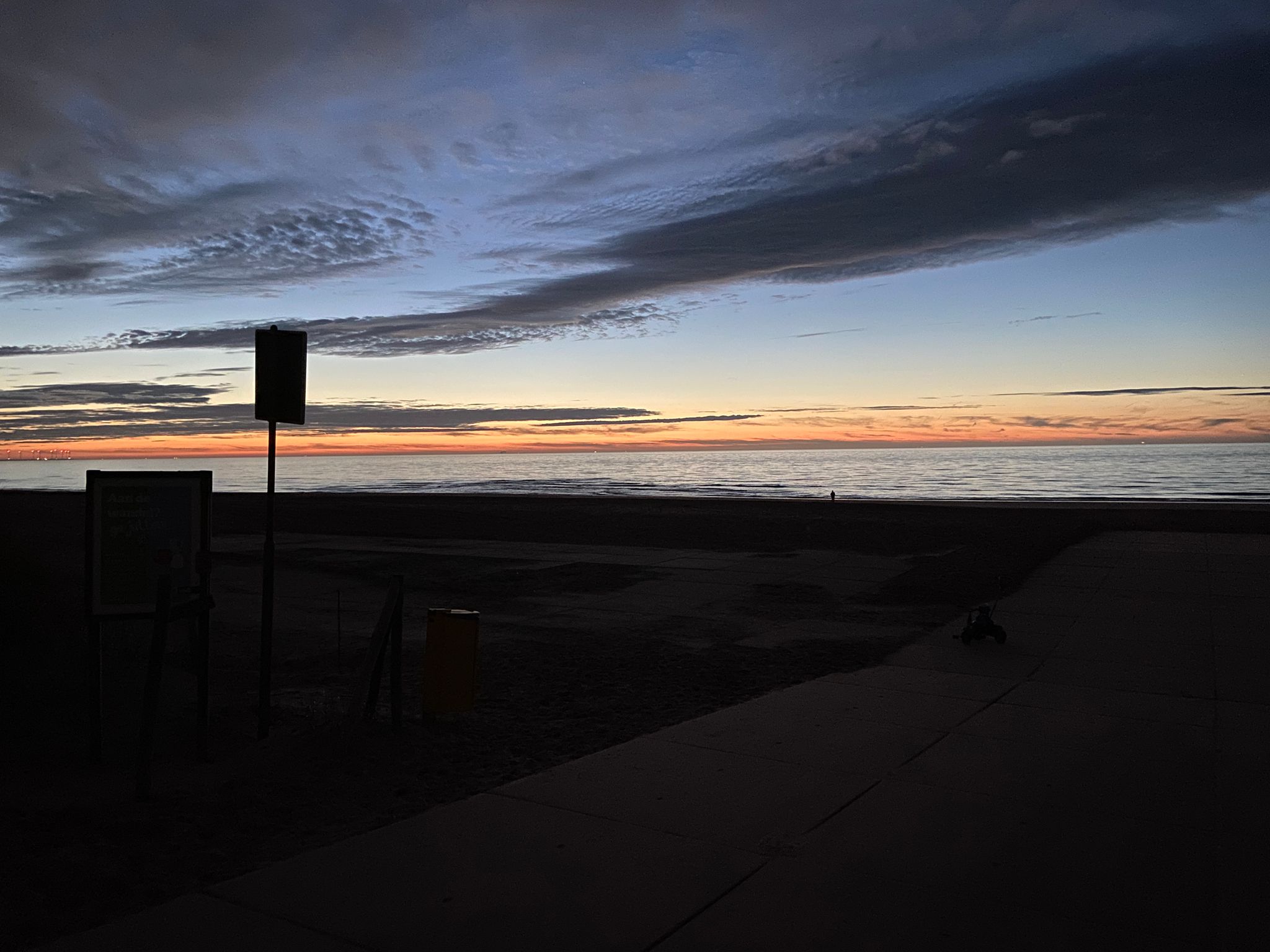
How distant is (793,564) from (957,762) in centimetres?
1082

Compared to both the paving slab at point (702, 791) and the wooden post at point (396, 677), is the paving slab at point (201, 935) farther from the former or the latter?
the wooden post at point (396, 677)

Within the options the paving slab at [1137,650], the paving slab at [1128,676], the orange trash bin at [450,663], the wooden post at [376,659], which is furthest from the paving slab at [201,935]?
the paving slab at [1137,650]

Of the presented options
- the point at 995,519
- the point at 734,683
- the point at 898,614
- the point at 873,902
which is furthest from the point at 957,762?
the point at 995,519

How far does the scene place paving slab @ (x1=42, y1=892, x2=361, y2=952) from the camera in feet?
11.1

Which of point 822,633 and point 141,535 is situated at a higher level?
point 141,535

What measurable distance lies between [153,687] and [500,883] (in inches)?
93.5

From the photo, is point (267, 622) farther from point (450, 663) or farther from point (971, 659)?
point (971, 659)

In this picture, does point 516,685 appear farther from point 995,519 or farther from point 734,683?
point 995,519

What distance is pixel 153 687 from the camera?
16.6 feet

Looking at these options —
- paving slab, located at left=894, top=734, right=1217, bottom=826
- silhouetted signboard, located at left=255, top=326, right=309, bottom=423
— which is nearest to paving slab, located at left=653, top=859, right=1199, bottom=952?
paving slab, located at left=894, top=734, right=1217, bottom=826

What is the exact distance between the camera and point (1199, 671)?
8.01 meters

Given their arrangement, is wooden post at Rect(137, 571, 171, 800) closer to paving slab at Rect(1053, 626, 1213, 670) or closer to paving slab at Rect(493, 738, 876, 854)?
paving slab at Rect(493, 738, 876, 854)

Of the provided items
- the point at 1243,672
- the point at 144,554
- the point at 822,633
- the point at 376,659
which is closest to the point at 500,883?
the point at 376,659

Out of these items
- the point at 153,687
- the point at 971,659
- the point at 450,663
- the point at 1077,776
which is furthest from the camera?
the point at 971,659
